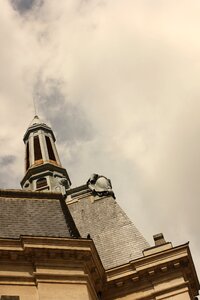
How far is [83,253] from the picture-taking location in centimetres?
2586

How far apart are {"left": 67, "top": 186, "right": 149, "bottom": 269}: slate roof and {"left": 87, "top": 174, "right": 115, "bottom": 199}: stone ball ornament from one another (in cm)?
39

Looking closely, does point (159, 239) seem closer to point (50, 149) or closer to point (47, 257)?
point (47, 257)

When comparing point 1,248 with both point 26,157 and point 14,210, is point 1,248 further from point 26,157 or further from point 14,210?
point 26,157

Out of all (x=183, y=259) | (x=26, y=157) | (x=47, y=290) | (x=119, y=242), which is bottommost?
(x=47, y=290)

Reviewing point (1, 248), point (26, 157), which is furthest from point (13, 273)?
point (26, 157)

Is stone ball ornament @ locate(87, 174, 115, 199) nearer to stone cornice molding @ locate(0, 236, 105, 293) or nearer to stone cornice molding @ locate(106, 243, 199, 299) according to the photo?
stone cornice molding @ locate(106, 243, 199, 299)

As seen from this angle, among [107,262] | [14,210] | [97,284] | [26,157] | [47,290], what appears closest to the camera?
[47,290]

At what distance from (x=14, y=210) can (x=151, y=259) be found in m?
7.59

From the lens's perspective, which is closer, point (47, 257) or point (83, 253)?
point (47, 257)

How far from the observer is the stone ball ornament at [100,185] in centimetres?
3791

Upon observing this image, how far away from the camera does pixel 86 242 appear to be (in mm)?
25969

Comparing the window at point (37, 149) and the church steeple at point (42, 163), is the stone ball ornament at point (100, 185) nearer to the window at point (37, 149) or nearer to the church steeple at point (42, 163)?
the church steeple at point (42, 163)

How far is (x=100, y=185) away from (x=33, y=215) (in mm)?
9602

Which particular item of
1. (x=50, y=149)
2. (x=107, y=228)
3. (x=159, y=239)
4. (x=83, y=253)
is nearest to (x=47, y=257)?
(x=83, y=253)
